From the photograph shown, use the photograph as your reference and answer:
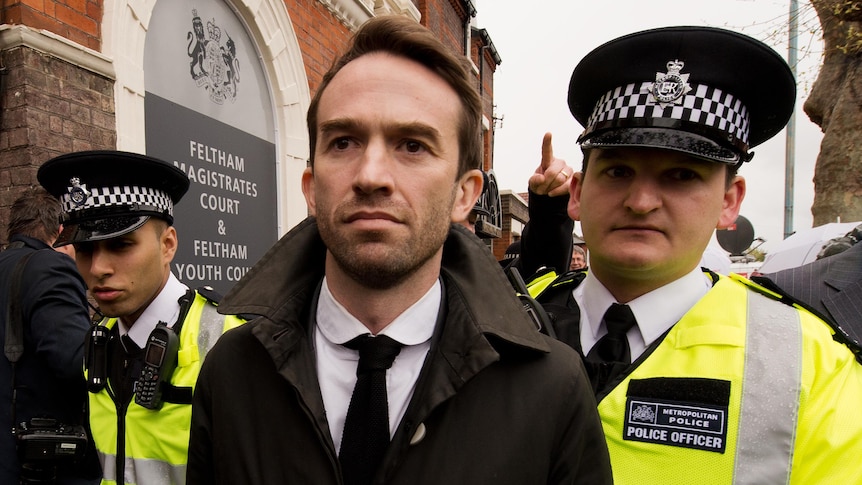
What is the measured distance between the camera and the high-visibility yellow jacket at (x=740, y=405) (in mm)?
1078

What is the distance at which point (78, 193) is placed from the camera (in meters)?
2.13

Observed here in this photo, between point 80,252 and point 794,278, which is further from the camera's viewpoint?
point 80,252

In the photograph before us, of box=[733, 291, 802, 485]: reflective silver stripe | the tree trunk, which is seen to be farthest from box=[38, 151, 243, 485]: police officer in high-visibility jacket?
the tree trunk

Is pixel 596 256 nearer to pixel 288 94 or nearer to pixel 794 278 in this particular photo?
pixel 794 278

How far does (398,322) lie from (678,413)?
0.67 m

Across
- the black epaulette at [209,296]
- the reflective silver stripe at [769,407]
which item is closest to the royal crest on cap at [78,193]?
the black epaulette at [209,296]

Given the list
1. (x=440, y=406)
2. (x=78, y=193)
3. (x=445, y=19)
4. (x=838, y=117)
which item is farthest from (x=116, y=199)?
(x=445, y=19)

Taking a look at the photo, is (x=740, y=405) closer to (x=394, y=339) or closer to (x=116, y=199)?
(x=394, y=339)

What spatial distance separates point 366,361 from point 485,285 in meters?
0.34

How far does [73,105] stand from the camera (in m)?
2.91

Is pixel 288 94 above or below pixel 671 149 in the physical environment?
above

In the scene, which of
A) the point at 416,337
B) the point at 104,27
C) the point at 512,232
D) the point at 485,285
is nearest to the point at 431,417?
the point at 416,337

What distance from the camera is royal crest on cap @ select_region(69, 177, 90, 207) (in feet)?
6.90

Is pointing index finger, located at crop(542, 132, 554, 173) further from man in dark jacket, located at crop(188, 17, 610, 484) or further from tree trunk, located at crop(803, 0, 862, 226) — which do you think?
tree trunk, located at crop(803, 0, 862, 226)
